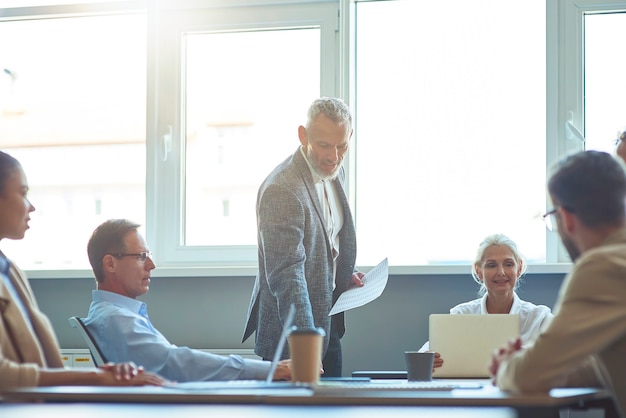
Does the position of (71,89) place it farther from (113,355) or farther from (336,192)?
(113,355)

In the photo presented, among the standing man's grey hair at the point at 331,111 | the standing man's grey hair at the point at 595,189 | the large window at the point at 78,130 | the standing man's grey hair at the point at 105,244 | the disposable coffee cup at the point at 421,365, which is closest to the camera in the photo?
the standing man's grey hair at the point at 595,189

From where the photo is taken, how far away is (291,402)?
165 centimetres

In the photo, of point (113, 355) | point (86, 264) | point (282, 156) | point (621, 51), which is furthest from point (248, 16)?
point (113, 355)

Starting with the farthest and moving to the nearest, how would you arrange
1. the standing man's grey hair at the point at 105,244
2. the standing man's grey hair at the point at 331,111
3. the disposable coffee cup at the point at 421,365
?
the standing man's grey hair at the point at 331,111 < the standing man's grey hair at the point at 105,244 < the disposable coffee cup at the point at 421,365

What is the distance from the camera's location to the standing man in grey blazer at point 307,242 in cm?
315

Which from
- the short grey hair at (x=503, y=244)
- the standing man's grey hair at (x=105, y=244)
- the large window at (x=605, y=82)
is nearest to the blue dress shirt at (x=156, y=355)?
the standing man's grey hair at (x=105, y=244)

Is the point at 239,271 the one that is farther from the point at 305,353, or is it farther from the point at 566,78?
the point at 305,353

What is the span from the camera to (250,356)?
4.21 meters

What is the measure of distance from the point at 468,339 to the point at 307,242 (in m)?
0.75

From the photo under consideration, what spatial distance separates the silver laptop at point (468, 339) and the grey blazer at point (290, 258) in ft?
1.57

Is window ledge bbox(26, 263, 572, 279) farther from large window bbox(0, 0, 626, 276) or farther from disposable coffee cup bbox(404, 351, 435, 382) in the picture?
disposable coffee cup bbox(404, 351, 435, 382)

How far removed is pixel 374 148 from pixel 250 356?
3.69ft

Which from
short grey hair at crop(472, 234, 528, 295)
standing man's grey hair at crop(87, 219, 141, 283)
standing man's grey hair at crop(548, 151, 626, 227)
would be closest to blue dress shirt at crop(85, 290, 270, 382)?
standing man's grey hair at crop(87, 219, 141, 283)

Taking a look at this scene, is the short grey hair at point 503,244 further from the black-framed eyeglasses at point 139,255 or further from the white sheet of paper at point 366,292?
the black-framed eyeglasses at point 139,255
